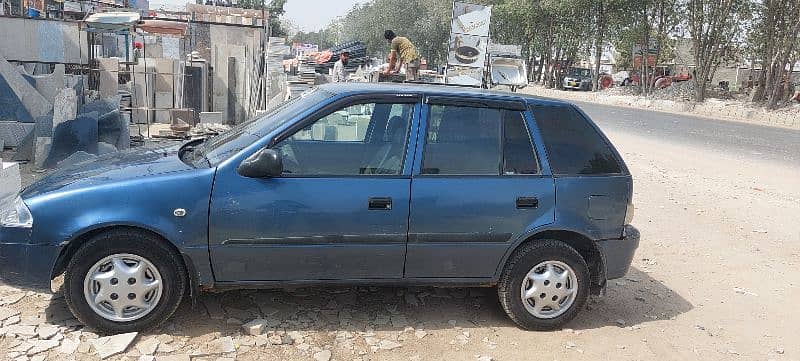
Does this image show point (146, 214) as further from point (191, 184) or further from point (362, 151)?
point (362, 151)

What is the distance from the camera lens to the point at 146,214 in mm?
3633

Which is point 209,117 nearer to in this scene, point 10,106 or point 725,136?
point 10,106

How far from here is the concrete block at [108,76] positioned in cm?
1472

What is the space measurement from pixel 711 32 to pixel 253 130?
3571 centimetres

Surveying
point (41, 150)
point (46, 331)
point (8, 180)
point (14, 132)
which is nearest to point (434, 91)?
point (46, 331)

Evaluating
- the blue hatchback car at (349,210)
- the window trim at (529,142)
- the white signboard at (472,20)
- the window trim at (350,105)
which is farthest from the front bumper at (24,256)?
the white signboard at (472,20)

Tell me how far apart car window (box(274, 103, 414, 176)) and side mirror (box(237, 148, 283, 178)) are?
0.12 m

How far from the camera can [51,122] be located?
9219mm

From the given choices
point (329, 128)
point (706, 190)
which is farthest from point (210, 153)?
point (706, 190)

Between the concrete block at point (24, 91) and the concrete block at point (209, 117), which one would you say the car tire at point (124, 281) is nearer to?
the concrete block at point (24, 91)

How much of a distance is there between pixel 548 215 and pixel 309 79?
1134 cm

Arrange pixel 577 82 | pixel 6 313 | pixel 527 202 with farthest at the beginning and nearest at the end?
pixel 577 82
pixel 527 202
pixel 6 313

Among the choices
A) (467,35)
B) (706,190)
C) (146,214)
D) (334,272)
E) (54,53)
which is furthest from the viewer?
(467,35)

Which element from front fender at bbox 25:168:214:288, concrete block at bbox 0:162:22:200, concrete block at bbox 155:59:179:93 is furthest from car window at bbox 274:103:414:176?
concrete block at bbox 155:59:179:93
